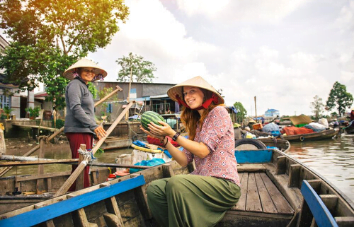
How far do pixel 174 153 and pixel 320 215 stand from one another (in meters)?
1.27

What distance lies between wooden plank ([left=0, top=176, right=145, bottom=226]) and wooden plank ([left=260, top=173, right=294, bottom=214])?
1.43 metres

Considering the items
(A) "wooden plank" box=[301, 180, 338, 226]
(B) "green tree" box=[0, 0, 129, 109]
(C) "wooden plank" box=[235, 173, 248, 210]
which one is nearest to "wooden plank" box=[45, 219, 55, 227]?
(C) "wooden plank" box=[235, 173, 248, 210]

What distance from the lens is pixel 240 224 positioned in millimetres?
2287

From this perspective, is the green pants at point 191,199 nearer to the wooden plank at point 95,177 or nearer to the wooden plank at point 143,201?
the wooden plank at point 143,201

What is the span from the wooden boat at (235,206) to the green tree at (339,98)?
5799cm

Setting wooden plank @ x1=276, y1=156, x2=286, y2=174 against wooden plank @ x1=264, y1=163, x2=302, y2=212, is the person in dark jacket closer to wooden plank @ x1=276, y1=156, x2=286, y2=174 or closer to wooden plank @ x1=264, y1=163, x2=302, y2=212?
wooden plank @ x1=264, y1=163, x2=302, y2=212

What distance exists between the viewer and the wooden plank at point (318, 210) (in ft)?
4.22

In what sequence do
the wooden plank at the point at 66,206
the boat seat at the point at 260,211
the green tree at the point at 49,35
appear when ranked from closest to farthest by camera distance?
1. the wooden plank at the point at 66,206
2. the boat seat at the point at 260,211
3. the green tree at the point at 49,35

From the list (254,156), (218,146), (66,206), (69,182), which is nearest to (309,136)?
(254,156)

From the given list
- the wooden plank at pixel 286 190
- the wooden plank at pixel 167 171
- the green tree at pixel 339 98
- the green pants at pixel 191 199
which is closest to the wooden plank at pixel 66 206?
the green pants at pixel 191 199

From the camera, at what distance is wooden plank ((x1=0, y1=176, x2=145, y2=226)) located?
1520 mm

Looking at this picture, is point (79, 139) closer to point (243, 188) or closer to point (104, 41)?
point (243, 188)

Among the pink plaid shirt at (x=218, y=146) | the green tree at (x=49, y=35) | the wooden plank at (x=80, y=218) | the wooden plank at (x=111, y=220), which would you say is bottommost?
the wooden plank at (x=111, y=220)

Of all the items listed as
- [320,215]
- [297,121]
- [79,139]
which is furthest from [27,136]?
[297,121]
